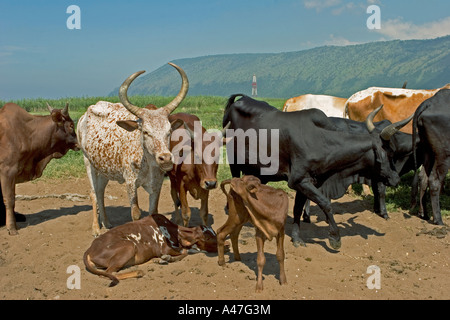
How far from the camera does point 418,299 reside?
4.93 m

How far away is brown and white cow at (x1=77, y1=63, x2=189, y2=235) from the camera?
5750 mm

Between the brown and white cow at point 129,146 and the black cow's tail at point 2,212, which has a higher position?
the brown and white cow at point 129,146

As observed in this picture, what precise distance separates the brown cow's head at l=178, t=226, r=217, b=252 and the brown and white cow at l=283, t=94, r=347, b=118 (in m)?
6.64

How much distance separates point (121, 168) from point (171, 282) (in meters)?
2.04

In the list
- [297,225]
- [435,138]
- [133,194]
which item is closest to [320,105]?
[435,138]

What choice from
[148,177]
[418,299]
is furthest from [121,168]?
[418,299]

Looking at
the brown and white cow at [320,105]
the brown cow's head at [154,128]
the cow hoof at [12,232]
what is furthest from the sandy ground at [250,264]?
the brown and white cow at [320,105]

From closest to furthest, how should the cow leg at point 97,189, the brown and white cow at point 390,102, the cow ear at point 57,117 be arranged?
the cow leg at point 97,189, the cow ear at point 57,117, the brown and white cow at point 390,102

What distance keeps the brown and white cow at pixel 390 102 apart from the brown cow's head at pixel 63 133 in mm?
6382

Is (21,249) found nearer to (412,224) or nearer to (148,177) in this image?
(148,177)

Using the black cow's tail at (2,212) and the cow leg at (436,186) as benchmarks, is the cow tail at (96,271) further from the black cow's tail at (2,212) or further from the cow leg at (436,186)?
the cow leg at (436,186)

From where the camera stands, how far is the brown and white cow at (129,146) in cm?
575

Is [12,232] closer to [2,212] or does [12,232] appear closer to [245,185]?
[2,212]

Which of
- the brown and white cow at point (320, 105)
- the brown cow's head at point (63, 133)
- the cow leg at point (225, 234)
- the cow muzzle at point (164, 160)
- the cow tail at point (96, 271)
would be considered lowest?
the cow tail at point (96, 271)
